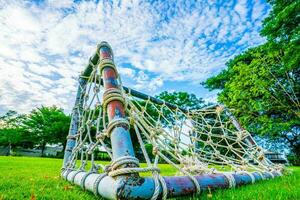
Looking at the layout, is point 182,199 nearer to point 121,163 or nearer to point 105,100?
point 121,163

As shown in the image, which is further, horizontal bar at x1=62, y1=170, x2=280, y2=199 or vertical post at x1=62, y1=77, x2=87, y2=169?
vertical post at x1=62, y1=77, x2=87, y2=169

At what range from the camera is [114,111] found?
117 cm

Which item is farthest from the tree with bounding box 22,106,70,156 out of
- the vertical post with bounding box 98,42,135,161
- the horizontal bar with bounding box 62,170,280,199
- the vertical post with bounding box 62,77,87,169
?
the horizontal bar with bounding box 62,170,280,199

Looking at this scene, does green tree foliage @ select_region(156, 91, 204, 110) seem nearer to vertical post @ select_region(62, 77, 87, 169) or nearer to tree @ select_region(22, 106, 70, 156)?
tree @ select_region(22, 106, 70, 156)

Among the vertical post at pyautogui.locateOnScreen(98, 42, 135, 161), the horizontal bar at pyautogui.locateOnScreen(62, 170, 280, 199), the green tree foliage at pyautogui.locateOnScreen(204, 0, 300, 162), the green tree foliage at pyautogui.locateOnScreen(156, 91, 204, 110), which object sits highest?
the green tree foliage at pyautogui.locateOnScreen(156, 91, 204, 110)

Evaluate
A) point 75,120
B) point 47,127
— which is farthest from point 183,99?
point 75,120

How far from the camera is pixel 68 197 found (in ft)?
4.34

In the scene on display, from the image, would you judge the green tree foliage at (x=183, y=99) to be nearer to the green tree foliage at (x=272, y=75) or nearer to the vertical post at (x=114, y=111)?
the green tree foliage at (x=272, y=75)

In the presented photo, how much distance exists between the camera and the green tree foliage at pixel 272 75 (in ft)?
26.1

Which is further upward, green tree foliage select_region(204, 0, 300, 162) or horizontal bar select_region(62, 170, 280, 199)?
green tree foliage select_region(204, 0, 300, 162)

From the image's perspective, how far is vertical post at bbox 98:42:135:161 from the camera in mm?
1013

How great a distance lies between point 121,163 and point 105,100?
1.28 feet

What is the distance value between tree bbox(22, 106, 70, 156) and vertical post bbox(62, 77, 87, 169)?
72.9ft

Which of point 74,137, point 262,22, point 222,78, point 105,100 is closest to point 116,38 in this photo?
point 74,137
